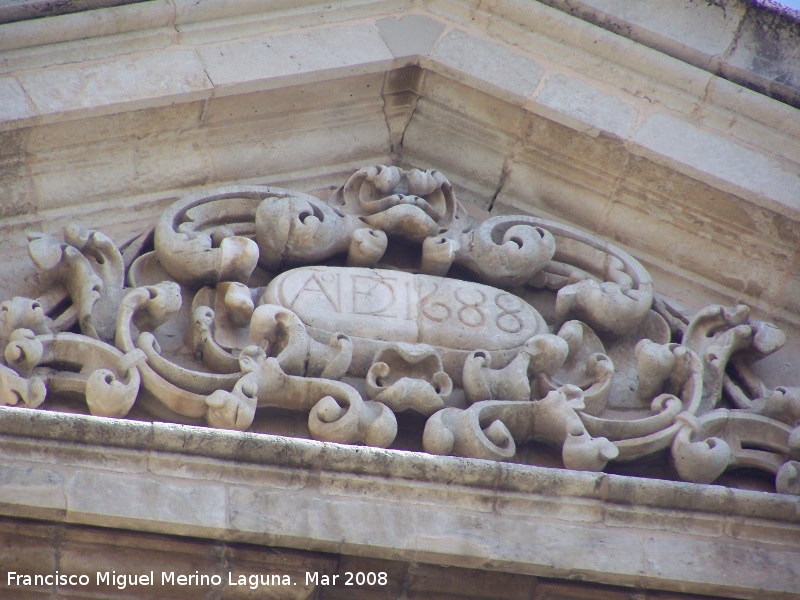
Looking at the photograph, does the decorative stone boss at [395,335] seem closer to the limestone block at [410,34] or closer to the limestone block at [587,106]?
the limestone block at [587,106]

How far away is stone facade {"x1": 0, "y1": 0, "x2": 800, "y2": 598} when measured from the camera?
4082mm

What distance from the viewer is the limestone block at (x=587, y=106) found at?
5277 millimetres

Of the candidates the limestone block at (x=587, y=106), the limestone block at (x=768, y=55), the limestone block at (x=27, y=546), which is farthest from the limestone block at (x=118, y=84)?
the limestone block at (x=768, y=55)

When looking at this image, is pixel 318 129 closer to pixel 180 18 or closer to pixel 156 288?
pixel 180 18

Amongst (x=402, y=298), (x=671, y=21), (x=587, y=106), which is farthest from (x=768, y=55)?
(x=402, y=298)

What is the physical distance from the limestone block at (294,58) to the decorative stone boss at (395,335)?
14.8 inches

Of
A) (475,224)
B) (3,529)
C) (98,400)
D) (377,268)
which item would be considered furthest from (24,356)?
(475,224)

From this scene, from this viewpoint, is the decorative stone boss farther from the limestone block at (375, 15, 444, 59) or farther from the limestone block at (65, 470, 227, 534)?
the limestone block at (375, 15, 444, 59)

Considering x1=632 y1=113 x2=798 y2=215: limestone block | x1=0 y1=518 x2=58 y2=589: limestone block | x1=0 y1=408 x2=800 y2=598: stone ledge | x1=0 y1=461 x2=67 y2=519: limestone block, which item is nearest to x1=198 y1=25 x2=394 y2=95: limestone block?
x1=632 y1=113 x2=798 y2=215: limestone block

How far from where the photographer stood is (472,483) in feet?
13.8

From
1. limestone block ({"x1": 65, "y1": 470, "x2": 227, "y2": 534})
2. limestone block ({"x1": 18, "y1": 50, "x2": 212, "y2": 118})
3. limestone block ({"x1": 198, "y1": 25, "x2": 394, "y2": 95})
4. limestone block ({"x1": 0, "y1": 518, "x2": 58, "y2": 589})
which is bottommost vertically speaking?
Result: limestone block ({"x1": 0, "y1": 518, "x2": 58, "y2": 589})

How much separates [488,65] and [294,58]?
66 centimetres

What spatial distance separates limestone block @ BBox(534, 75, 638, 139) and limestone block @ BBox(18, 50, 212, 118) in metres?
1.15

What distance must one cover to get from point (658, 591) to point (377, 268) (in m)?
1.38
